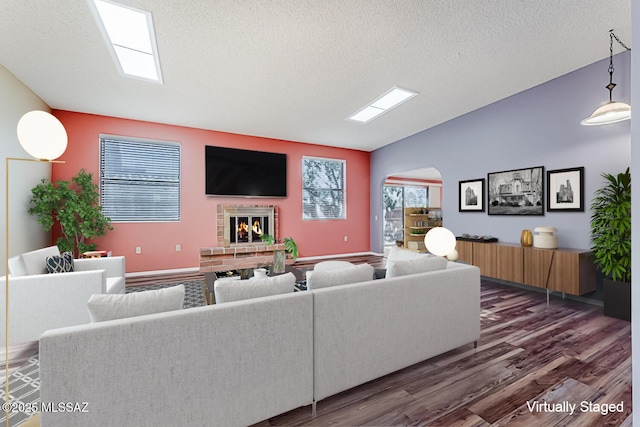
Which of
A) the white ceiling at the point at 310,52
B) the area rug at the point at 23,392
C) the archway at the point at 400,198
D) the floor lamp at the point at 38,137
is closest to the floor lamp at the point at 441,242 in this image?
the white ceiling at the point at 310,52

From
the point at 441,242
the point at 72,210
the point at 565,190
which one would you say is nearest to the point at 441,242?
the point at 441,242

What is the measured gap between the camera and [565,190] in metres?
3.54

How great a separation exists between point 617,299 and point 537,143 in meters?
2.14

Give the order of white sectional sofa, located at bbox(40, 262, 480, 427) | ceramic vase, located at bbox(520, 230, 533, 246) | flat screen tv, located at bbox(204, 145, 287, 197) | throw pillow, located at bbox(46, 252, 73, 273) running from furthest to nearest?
flat screen tv, located at bbox(204, 145, 287, 197) → ceramic vase, located at bbox(520, 230, 533, 246) → throw pillow, located at bbox(46, 252, 73, 273) → white sectional sofa, located at bbox(40, 262, 480, 427)

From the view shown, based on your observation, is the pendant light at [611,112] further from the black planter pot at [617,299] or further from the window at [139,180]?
the window at [139,180]

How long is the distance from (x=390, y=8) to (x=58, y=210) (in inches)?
200

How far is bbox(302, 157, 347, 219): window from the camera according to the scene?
6.54 metres

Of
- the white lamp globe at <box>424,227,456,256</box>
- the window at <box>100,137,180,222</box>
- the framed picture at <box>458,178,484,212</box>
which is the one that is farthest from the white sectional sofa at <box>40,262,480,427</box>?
the window at <box>100,137,180,222</box>

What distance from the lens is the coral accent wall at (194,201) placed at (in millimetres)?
4562

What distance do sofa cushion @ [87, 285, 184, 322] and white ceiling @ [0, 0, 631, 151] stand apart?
7.45 ft

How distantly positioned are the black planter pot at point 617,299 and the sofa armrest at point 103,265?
18.4 ft

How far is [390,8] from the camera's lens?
7.35 feet

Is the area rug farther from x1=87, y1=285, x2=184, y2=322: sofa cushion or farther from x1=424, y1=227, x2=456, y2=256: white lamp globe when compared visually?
x1=424, y1=227, x2=456, y2=256: white lamp globe

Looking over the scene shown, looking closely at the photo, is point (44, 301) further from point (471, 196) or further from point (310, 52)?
point (471, 196)
